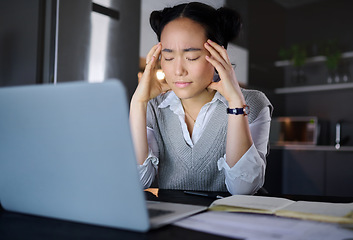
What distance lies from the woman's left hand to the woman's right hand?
0.22 metres

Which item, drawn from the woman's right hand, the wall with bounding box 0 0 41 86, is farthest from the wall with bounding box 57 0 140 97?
the woman's right hand

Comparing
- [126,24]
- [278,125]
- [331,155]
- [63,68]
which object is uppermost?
[126,24]

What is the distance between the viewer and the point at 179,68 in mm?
1468

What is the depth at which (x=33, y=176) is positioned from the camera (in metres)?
0.69

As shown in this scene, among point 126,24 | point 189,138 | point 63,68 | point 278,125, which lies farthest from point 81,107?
point 278,125

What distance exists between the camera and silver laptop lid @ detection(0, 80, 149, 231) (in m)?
0.56

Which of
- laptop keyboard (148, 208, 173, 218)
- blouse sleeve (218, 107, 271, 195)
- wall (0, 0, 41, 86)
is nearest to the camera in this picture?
laptop keyboard (148, 208, 173, 218)

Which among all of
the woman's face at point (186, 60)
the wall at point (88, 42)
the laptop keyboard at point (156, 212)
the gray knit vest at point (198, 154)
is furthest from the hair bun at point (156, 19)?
the laptop keyboard at point (156, 212)

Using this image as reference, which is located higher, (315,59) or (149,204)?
(315,59)

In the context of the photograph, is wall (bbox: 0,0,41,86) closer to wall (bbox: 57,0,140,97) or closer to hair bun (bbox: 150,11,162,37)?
wall (bbox: 57,0,140,97)

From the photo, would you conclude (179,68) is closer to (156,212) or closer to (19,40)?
(156,212)

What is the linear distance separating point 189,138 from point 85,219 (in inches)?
38.0

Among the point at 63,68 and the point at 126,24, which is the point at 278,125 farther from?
the point at 63,68

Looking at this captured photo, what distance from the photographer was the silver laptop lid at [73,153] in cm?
56
